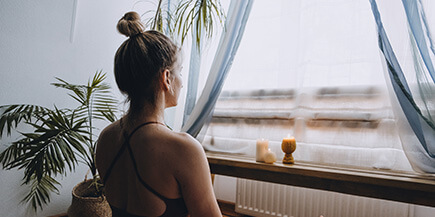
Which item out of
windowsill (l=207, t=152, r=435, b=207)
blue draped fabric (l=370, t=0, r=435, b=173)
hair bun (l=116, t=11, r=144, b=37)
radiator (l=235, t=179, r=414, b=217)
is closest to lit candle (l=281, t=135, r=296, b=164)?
windowsill (l=207, t=152, r=435, b=207)

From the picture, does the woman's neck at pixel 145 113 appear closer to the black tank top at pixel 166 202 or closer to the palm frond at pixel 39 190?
the black tank top at pixel 166 202

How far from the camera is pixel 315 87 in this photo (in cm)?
204

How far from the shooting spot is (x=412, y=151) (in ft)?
5.26

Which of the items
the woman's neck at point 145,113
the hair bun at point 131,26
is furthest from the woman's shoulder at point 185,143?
the hair bun at point 131,26

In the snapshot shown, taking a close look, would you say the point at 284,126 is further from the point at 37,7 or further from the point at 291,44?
the point at 37,7

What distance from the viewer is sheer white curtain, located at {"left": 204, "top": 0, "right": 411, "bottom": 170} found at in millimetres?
1849

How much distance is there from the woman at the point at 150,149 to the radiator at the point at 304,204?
1.42 m

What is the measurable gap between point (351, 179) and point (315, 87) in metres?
0.68

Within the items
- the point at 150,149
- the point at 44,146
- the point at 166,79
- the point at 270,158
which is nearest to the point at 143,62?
the point at 166,79

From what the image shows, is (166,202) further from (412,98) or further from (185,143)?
(412,98)

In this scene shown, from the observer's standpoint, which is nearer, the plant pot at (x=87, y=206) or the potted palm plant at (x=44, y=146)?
the potted palm plant at (x=44, y=146)

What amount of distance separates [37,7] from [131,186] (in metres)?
1.78

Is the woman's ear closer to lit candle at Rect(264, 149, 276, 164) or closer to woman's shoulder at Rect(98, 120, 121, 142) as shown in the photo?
woman's shoulder at Rect(98, 120, 121, 142)

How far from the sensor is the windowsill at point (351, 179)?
1.47 m
